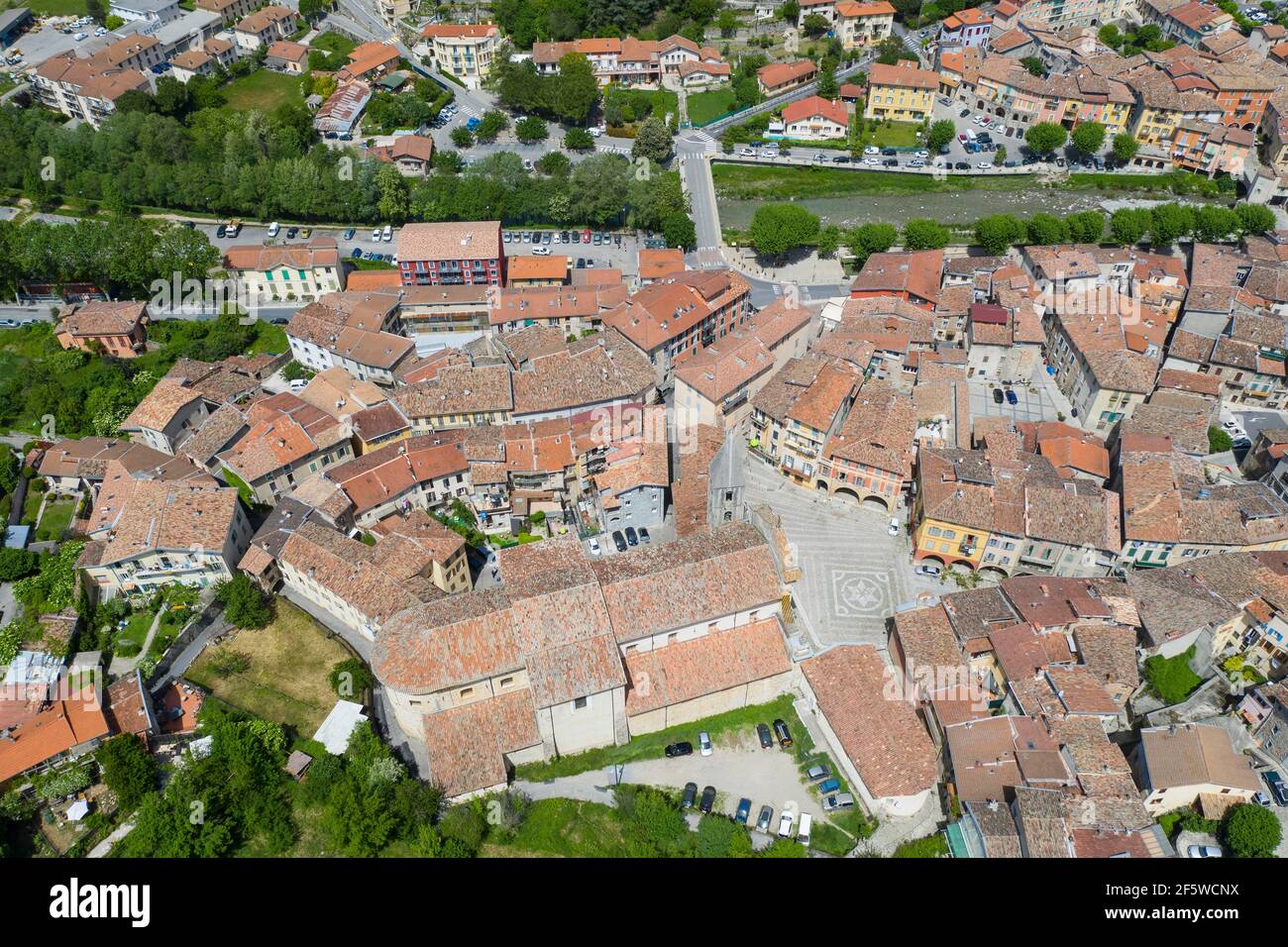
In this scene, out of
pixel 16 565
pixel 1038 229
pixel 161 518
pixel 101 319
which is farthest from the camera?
pixel 1038 229

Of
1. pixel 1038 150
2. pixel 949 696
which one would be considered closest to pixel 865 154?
pixel 1038 150

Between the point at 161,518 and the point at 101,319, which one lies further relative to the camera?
the point at 101,319

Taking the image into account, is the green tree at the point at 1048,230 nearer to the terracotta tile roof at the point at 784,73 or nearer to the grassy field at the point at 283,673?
the terracotta tile roof at the point at 784,73

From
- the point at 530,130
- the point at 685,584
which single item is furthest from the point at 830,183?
the point at 685,584

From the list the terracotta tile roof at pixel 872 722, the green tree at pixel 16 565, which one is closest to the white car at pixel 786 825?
the terracotta tile roof at pixel 872 722

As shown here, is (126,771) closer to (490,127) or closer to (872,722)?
(872,722)

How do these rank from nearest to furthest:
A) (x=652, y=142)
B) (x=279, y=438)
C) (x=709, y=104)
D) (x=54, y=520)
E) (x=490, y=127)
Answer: (x=54, y=520), (x=279, y=438), (x=652, y=142), (x=490, y=127), (x=709, y=104)
